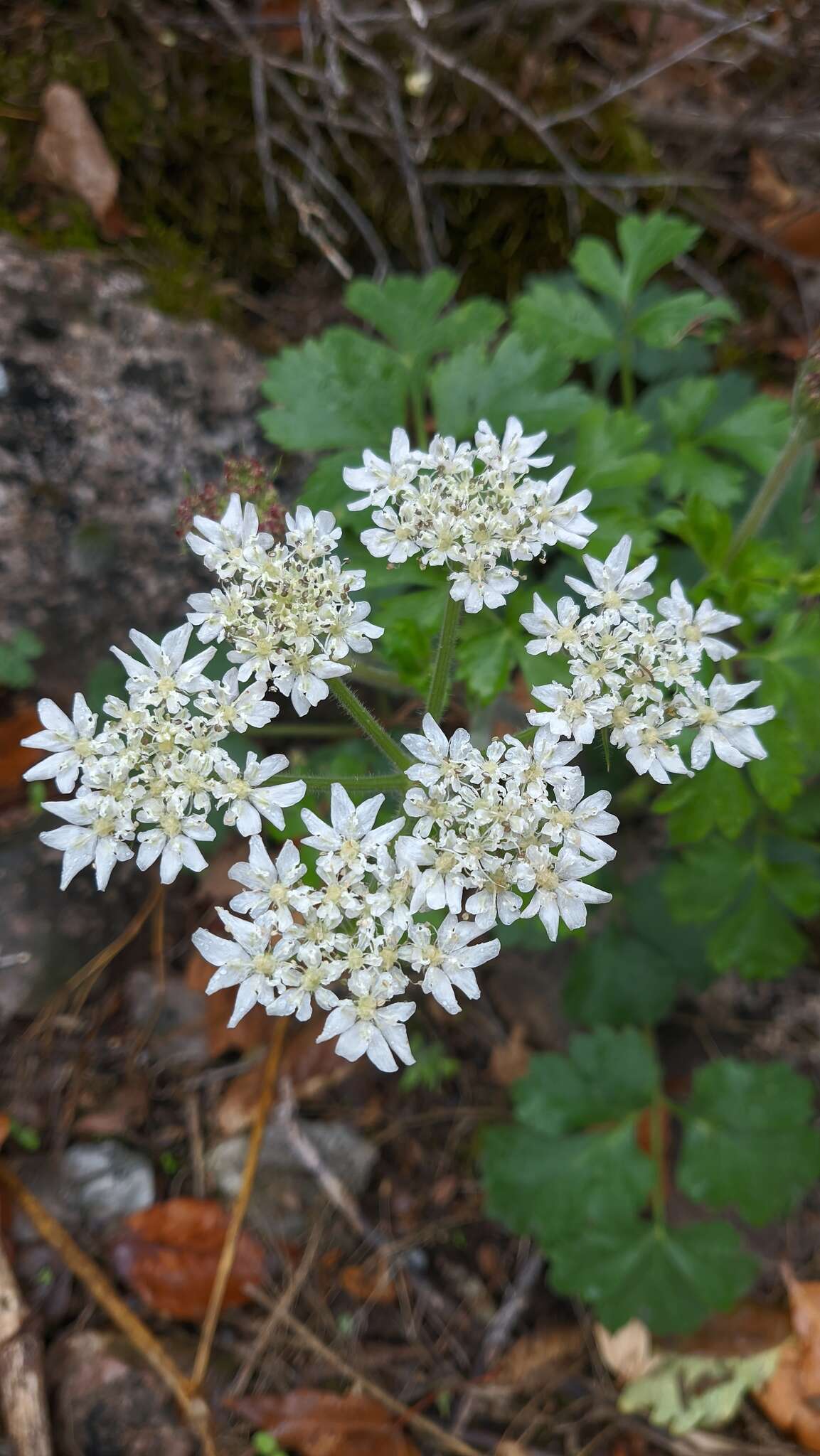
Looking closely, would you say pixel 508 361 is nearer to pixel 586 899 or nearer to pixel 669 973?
pixel 586 899

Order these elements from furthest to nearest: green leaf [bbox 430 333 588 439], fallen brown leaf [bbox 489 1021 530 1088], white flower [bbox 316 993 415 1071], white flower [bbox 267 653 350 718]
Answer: fallen brown leaf [bbox 489 1021 530 1088] < green leaf [bbox 430 333 588 439] < white flower [bbox 267 653 350 718] < white flower [bbox 316 993 415 1071]

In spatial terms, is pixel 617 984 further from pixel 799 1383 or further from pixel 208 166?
pixel 208 166

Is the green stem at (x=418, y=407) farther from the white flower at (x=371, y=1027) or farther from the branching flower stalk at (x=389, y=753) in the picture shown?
the white flower at (x=371, y=1027)

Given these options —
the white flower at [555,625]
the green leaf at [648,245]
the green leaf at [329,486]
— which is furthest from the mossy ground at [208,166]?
the white flower at [555,625]

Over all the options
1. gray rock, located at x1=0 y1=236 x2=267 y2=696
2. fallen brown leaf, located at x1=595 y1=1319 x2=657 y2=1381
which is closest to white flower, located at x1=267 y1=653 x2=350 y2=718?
gray rock, located at x1=0 y1=236 x2=267 y2=696

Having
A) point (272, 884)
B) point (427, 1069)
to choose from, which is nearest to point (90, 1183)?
point (427, 1069)

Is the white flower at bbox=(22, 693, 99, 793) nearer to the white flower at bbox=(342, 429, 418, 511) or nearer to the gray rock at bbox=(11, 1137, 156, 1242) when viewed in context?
the white flower at bbox=(342, 429, 418, 511)
